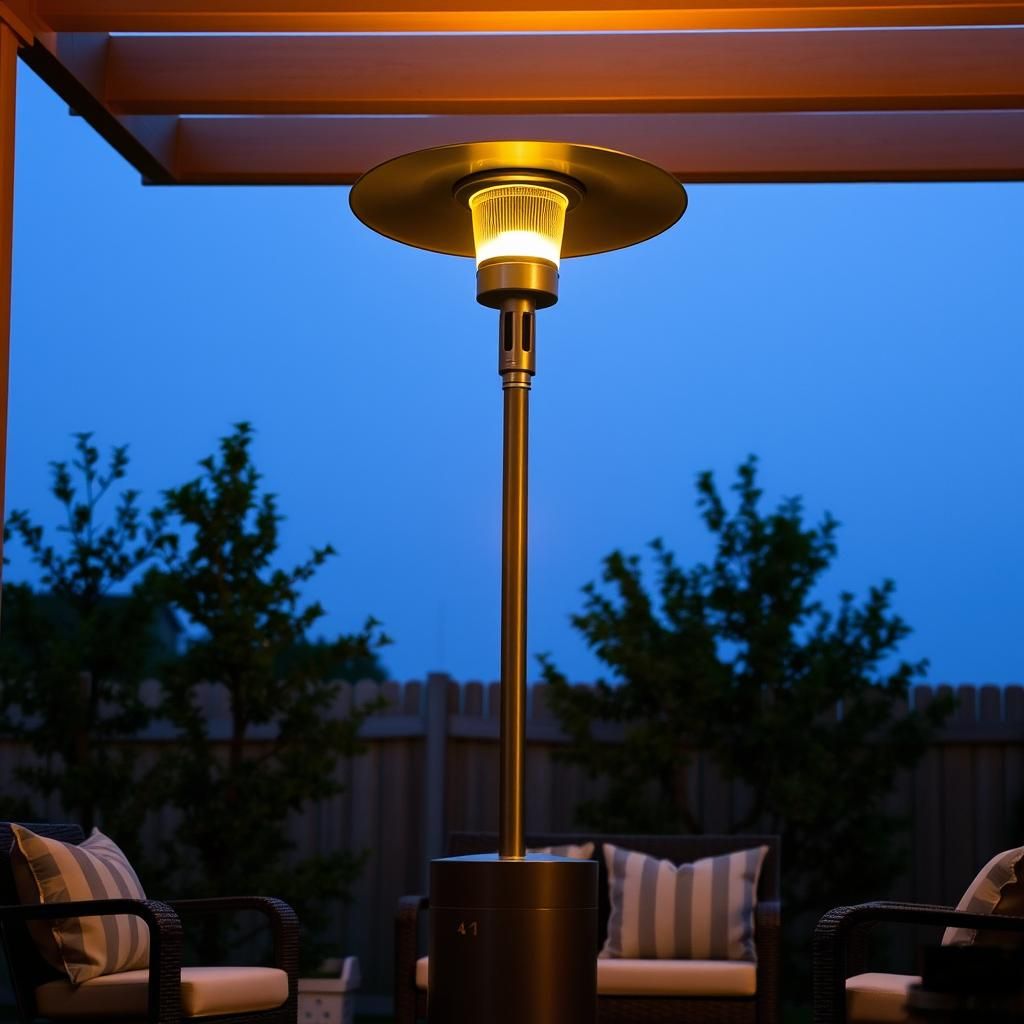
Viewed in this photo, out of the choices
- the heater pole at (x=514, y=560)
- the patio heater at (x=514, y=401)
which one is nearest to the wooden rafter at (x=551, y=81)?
the patio heater at (x=514, y=401)

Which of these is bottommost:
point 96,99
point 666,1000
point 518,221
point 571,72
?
point 666,1000

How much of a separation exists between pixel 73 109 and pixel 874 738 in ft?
13.4

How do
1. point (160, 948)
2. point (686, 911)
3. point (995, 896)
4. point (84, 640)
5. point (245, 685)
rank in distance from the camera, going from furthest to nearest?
point (84, 640) < point (245, 685) < point (686, 911) < point (995, 896) < point (160, 948)

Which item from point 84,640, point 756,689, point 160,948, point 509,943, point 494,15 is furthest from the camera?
point 756,689

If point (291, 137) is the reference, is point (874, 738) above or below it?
below

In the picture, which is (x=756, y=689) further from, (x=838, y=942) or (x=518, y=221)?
(x=518, y=221)

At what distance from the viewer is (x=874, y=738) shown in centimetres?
668

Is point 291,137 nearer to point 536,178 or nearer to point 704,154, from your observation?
point 704,154

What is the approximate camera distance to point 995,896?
345 centimetres

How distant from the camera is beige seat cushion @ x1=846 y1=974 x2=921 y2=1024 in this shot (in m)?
3.31

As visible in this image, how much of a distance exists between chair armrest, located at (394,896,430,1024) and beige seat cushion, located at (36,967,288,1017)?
815 millimetres

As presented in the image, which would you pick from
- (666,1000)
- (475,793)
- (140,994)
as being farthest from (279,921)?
(475,793)

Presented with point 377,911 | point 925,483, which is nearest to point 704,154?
point 377,911

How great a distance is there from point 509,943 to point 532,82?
2.80 meters
